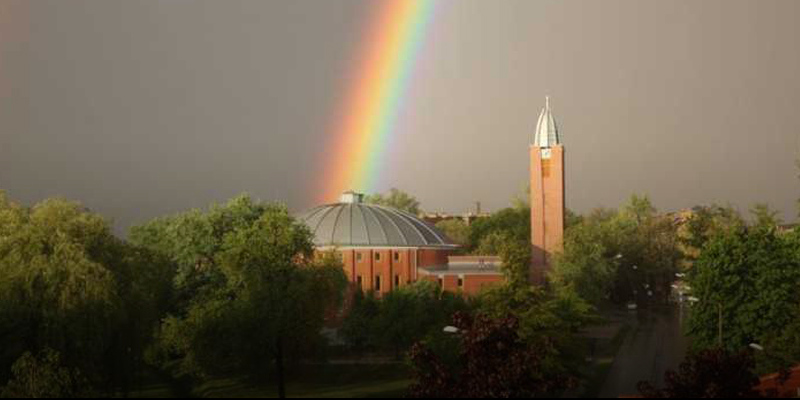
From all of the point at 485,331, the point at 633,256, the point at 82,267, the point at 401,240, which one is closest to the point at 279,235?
the point at 82,267

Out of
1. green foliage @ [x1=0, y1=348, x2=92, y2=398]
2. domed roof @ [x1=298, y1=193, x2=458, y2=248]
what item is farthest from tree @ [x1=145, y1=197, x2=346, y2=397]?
domed roof @ [x1=298, y1=193, x2=458, y2=248]

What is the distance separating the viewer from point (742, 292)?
46.6m

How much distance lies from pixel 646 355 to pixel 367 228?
36.6 metres

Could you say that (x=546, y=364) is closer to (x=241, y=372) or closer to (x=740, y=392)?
(x=740, y=392)

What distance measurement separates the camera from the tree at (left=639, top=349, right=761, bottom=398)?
24.6 metres

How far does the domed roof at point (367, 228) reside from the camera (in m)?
82.3

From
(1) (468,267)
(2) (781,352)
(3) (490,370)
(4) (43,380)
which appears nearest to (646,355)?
(2) (781,352)

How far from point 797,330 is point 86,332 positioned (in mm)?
26306

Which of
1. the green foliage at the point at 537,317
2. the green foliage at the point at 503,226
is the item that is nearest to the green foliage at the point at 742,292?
the green foliage at the point at 537,317

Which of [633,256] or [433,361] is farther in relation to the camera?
[633,256]

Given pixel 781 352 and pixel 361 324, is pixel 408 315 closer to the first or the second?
pixel 361 324

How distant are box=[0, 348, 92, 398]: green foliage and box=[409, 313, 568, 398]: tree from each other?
10.8m

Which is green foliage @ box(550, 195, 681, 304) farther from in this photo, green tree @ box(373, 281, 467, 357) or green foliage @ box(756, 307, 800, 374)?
green foliage @ box(756, 307, 800, 374)

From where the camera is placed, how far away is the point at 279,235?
41656mm
